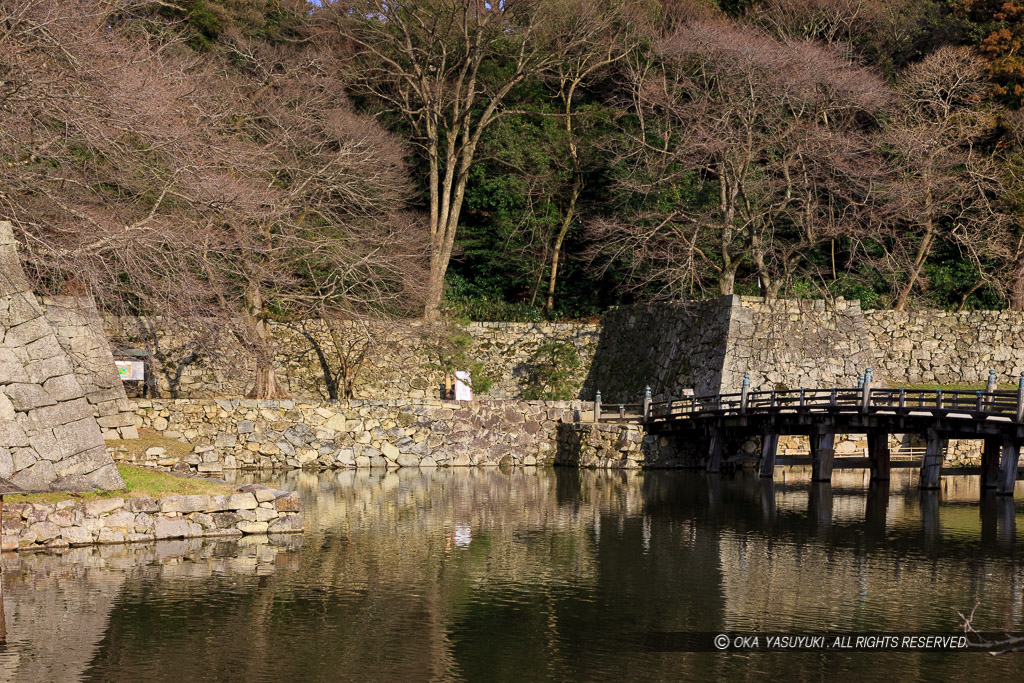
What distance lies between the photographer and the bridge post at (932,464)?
29.6m

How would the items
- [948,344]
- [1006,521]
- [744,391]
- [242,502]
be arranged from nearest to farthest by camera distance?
[242,502] → [1006,521] → [744,391] → [948,344]

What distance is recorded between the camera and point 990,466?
29.5 m

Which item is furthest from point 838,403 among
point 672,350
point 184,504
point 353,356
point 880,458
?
point 184,504

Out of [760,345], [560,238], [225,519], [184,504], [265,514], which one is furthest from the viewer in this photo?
[560,238]

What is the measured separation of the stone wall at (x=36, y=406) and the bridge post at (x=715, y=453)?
18.6 m

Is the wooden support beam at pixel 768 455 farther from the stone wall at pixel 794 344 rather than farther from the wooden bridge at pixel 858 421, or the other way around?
the stone wall at pixel 794 344

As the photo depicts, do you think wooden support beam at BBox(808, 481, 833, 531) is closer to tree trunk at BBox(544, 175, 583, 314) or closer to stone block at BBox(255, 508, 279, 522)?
stone block at BBox(255, 508, 279, 522)

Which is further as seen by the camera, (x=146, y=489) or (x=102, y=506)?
(x=146, y=489)

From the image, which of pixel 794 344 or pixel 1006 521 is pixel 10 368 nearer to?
pixel 1006 521

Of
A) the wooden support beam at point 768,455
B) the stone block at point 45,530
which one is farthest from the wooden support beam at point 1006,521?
the stone block at point 45,530

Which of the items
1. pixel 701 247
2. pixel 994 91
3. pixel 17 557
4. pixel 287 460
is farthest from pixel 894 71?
pixel 17 557

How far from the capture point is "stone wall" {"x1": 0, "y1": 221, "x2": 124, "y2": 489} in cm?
1966

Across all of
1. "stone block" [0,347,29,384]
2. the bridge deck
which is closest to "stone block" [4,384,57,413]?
"stone block" [0,347,29,384]

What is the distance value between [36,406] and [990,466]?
2154 cm
